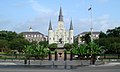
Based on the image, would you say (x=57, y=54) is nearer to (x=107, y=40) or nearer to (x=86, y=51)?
(x=86, y=51)

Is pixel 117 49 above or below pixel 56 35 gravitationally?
below

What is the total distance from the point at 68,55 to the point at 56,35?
115 m

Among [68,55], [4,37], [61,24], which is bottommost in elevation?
[68,55]

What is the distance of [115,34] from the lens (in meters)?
142

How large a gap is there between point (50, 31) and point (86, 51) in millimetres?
135786

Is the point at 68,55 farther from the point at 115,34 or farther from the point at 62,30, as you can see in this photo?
the point at 62,30

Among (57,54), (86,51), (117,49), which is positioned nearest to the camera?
(86,51)

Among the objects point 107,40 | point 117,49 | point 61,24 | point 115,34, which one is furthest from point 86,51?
point 61,24

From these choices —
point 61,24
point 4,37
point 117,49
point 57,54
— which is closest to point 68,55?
point 57,54

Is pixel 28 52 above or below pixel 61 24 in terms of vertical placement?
below

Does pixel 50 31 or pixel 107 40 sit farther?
pixel 50 31

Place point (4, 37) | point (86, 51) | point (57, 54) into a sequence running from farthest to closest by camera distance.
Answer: point (4, 37)
point (57, 54)
point (86, 51)

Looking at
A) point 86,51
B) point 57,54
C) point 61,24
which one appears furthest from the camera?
point 61,24

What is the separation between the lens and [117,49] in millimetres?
92062
